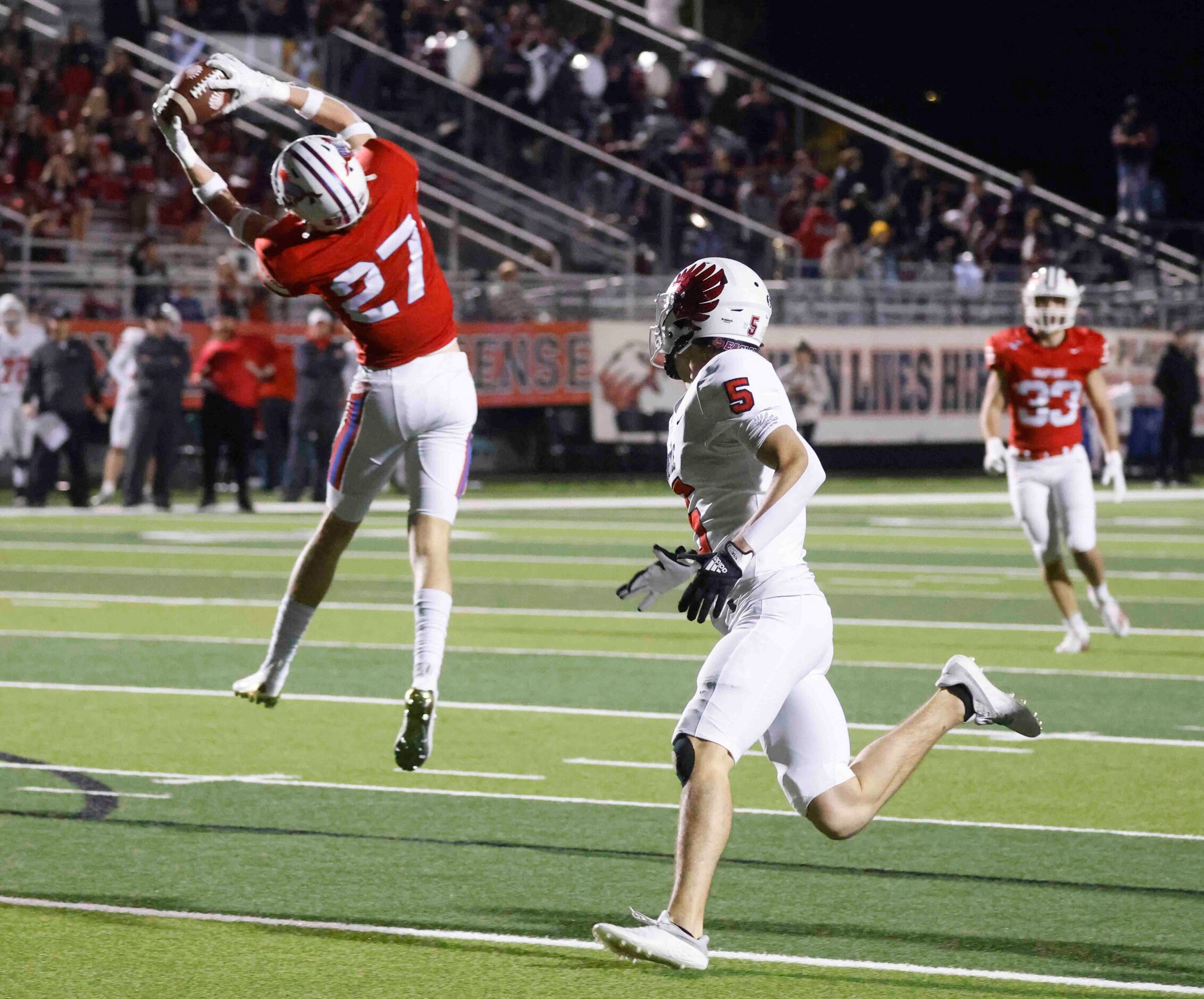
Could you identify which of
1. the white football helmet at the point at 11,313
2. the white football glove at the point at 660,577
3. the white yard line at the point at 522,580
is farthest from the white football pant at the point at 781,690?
→ the white football helmet at the point at 11,313

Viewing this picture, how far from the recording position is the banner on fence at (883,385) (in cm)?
2577

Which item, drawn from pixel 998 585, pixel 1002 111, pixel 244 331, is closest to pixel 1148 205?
pixel 1002 111

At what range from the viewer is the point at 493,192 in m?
28.5

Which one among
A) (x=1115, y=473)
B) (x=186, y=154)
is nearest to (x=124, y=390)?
(x=1115, y=473)

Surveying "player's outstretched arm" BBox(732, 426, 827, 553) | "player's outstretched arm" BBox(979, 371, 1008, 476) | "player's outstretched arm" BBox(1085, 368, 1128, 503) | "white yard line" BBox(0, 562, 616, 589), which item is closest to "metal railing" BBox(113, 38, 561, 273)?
"white yard line" BBox(0, 562, 616, 589)

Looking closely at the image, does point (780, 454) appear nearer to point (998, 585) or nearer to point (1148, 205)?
point (998, 585)

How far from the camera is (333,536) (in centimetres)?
729

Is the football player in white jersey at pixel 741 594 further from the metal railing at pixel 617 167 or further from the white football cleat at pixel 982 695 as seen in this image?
the metal railing at pixel 617 167

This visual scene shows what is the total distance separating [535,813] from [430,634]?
673 millimetres

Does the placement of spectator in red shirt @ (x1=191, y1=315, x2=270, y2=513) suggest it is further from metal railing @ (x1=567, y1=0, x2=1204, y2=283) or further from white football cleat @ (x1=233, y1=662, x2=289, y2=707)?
metal railing @ (x1=567, y1=0, x2=1204, y2=283)

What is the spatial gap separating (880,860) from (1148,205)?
28.3 metres

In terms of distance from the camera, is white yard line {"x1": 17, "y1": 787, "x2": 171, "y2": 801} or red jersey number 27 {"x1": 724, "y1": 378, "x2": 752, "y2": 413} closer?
red jersey number 27 {"x1": 724, "y1": 378, "x2": 752, "y2": 413}

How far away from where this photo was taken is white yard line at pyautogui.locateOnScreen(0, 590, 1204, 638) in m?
12.2

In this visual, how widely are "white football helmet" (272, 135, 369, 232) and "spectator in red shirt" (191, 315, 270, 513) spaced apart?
1371 centimetres
